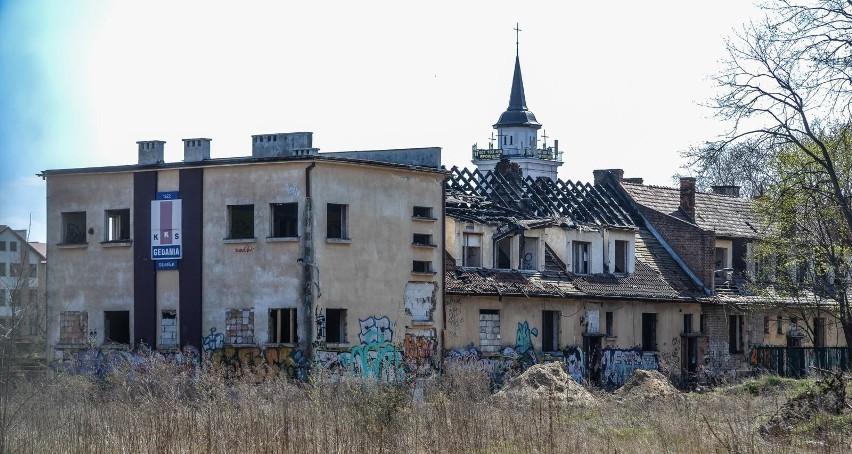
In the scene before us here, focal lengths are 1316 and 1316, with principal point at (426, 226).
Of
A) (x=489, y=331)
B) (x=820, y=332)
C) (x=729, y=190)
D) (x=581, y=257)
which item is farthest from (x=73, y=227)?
(x=729, y=190)

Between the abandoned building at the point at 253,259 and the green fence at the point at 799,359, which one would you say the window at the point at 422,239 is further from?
the green fence at the point at 799,359

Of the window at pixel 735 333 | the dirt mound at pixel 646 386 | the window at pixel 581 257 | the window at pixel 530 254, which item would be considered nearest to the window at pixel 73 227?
the window at pixel 530 254

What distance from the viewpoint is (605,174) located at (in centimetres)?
5138

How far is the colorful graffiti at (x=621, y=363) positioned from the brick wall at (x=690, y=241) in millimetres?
4980

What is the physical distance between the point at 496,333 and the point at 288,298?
7.49 m

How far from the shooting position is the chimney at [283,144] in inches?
1422

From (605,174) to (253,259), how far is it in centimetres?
2044

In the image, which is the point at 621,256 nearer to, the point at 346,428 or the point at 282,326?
the point at 282,326

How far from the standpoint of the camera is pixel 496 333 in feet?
128

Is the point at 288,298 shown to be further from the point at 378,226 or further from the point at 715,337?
the point at 715,337

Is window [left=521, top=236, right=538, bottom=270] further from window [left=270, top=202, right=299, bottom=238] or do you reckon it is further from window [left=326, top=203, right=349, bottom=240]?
window [left=270, top=202, right=299, bottom=238]

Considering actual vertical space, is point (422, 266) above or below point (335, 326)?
above

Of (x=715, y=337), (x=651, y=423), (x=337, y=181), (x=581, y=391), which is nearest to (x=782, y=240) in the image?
(x=715, y=337)

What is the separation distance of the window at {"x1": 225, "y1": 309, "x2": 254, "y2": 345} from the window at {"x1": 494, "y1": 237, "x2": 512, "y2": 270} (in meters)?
9.44
